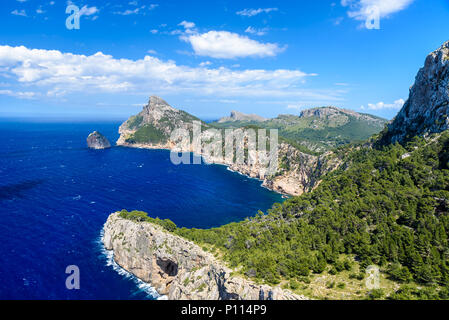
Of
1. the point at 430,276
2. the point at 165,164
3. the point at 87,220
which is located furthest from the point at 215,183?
the point at 430,276

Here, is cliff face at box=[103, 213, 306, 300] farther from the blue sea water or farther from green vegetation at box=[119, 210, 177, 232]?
the blue sea water

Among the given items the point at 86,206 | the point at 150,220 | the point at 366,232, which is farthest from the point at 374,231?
the point at 86,206

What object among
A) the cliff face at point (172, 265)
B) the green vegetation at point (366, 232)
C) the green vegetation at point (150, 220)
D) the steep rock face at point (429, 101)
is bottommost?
the cliff face at point (172, 265)

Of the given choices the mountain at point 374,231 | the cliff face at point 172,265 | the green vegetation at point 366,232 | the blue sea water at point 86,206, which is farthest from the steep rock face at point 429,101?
the cliff face at point 172,265

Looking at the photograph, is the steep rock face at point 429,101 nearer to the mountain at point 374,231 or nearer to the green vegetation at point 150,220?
the mountain at point 374,231

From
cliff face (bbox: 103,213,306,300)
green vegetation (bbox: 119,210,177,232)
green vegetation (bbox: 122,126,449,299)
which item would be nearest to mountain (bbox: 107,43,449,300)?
green vegetation (bbox: 122,126,449,299)
